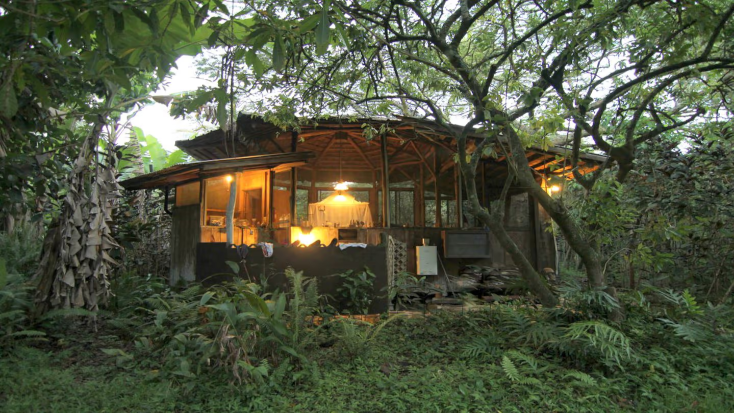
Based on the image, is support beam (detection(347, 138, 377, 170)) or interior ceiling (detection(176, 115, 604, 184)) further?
support beam (detection(347, 138, 377, 170))

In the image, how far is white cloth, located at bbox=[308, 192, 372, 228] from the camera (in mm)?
11273

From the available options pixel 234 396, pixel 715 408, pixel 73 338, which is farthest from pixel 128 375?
pixel 715 408

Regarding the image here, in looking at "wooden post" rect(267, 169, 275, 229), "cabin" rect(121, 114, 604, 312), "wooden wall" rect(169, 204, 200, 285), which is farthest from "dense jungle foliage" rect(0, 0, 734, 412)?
"wooden post" rect(267, 169, 275, 229)

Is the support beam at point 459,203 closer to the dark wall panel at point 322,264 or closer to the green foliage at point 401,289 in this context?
the green foliage at point 401,289

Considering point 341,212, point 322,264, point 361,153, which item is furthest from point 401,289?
point 361,153

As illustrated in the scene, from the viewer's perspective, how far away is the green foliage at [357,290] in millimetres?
6320

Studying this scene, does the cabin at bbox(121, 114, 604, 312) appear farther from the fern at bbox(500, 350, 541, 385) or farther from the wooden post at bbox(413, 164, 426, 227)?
the fern at bbox(500, 350, 541, 385)

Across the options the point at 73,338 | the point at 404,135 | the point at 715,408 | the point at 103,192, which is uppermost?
the point at 404,135

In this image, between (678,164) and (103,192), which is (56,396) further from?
(678,164)

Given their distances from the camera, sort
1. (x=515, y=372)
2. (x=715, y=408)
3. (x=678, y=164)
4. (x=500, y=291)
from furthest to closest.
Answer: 1. (x=500, y=291)
2. (x=678, y=164)
3. (x=515, y=372)
4. (x=715, y=408)

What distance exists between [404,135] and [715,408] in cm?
867

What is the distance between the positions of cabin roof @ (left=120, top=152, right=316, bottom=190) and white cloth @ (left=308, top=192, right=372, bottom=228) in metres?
2.12

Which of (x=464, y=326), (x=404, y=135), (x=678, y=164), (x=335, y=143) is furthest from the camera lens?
(x=335, y=143)

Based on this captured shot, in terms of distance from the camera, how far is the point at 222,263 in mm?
7121
